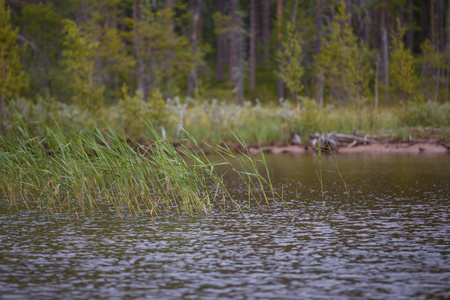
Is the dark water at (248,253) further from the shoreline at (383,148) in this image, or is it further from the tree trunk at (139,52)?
the tree trunk at (139,52)

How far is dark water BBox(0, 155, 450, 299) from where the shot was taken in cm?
576

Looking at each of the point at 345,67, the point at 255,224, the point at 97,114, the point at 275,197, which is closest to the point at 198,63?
the point at 345,67

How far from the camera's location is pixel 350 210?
9.93 meters

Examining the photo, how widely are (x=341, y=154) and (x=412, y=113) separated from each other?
576 cm

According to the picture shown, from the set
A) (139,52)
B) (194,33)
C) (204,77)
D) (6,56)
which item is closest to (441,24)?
(194,33)

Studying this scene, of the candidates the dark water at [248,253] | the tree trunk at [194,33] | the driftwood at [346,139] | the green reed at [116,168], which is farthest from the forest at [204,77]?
the dark water at [248,253]

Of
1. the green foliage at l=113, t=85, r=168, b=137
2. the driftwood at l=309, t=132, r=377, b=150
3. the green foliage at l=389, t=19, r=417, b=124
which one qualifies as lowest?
the driftwood at l=309, t=132, r=377, b=150

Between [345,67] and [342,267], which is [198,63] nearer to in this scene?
[345,67]

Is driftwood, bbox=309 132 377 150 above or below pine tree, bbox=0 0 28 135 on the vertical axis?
below

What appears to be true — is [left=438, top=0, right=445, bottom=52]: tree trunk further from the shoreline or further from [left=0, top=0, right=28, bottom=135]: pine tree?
[left=0, top=0, right=28, bottom=135]: pine tree

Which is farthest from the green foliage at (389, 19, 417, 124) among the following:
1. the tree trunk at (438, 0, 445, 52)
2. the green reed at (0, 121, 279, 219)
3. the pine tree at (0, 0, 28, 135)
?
the tree trunk at (438, 0, 445, 52)

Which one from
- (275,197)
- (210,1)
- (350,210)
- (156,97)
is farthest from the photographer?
(210,1)

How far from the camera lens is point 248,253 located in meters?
7.16

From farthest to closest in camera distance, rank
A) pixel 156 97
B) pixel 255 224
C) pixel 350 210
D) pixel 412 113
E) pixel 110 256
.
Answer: pixel 412 113
pixel 156 97
pixel 350 210
pixel 255 224
pixel 110 256
